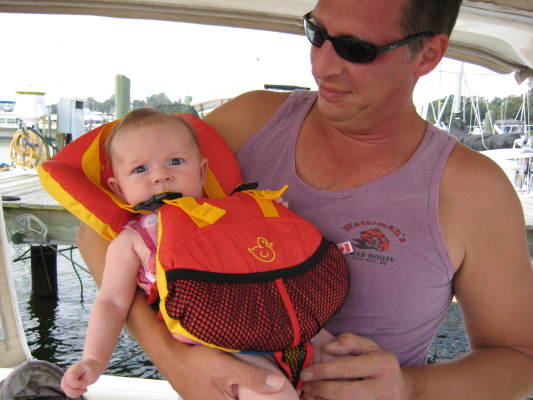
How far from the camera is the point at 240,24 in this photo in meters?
2.28

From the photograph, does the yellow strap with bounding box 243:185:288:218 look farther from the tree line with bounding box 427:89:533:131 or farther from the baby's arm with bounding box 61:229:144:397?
the tree line with bounding box 427:89:533:131

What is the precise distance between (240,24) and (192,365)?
159 centimetres

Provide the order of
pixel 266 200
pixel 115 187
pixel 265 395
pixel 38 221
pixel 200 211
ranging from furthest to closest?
pixel 38 221 < pixel 115 187 < pixel 266 200 < pixel 200 211 < pixel 265 395

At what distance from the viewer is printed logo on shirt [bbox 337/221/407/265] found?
150 cm

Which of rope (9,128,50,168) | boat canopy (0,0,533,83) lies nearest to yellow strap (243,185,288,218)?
boat canopy (0,0,533,83)

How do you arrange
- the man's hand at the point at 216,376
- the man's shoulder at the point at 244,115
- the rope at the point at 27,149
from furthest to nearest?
the rope at the point at 27,149, the man's shoulder at the point at 244,115, the man's hand at the point at 216,376

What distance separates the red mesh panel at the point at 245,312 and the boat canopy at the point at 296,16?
1314 mm

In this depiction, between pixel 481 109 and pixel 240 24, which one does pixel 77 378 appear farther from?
pixel 481 109

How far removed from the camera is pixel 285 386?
1151 millimetres

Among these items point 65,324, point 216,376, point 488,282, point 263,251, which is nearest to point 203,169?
point 263,251

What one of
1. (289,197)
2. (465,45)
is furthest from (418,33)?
(465,45)

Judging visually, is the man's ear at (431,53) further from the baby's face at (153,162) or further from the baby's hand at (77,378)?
the baby's hand at (77,378)

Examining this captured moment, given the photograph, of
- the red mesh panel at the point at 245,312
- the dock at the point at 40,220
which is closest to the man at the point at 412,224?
the red mesh panel at the point at 245,312

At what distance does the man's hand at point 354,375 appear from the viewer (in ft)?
4.09
